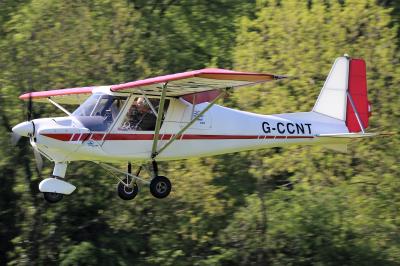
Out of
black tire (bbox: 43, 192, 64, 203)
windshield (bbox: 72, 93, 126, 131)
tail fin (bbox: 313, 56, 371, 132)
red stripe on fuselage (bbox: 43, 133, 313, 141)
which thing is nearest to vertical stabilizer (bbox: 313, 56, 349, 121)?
tail fin (bbox: 313, 56, 371, 132)

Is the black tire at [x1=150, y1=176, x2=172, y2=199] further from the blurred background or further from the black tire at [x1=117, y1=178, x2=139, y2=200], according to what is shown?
the blurred background

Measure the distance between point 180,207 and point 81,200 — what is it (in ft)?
8.01

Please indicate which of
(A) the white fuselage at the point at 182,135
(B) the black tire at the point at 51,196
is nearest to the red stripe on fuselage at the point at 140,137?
(A) the white fuselage at the point at 182,135

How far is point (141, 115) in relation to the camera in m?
18.2

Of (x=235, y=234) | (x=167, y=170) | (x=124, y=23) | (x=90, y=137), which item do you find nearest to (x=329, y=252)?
(x=235, y=234)

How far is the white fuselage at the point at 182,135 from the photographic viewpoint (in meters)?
17.6

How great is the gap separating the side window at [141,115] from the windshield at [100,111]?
0.20 m

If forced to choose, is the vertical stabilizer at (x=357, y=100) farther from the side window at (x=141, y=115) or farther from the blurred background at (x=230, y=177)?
the side window at (x=141, y=115)

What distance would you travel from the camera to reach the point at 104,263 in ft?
84.4

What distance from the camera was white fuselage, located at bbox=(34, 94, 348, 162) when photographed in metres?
17.6

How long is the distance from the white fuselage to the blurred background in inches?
228

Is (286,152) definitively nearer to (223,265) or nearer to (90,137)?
(223,265)

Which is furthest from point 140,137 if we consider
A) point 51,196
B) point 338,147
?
point 338,147

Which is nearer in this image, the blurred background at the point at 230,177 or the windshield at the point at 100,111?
the windshield at the point at 100,111
